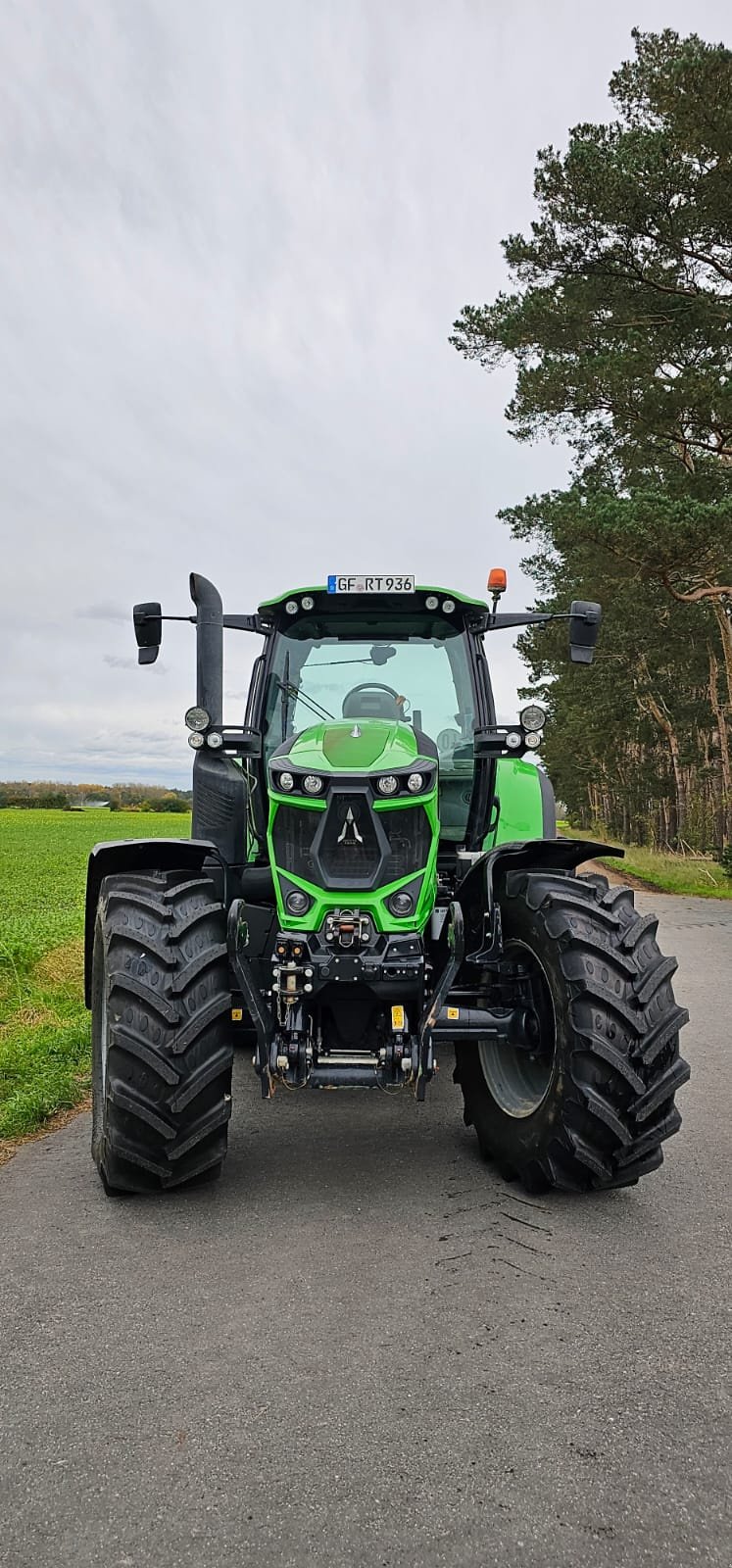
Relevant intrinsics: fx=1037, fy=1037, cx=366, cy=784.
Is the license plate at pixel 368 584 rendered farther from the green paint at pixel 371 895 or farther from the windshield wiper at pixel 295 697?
the green paint at pixel 371 895

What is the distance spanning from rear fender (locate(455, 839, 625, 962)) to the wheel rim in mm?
138

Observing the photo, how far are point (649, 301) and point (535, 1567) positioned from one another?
17.4 metres

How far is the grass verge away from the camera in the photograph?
63.9 feet

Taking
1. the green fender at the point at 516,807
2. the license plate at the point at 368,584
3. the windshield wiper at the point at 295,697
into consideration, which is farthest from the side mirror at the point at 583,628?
the windshield wiper at the point at 295,697

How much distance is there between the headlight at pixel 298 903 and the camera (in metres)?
4.01

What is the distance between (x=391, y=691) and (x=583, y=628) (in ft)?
3.27

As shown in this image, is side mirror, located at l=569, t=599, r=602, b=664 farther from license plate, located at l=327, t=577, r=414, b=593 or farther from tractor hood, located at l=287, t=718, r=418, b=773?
tractor hood, located at l=287, t=718, r=418, b=773

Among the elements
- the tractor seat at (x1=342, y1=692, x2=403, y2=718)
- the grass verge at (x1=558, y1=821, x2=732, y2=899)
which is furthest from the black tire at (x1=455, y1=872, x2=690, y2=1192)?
the grass verge at (x1=558, y1=821, x2=732, y2=899)

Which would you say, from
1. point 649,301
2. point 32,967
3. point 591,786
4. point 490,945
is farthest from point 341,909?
point 591,786

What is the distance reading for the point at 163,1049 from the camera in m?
3.57

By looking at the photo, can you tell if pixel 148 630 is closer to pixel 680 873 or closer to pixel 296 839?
pixel 296 839

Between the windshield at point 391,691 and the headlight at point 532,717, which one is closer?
the headlight at point 532,717

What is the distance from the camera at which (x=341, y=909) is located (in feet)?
13.0

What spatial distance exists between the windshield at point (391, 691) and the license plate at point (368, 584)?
1.49 ft
